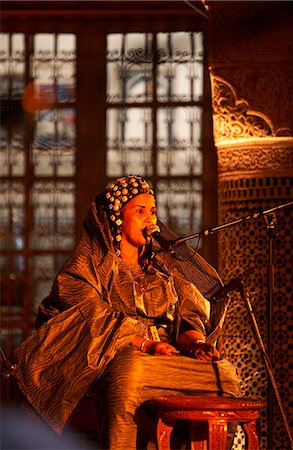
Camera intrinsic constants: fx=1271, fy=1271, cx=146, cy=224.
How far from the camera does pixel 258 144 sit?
655 centimetres

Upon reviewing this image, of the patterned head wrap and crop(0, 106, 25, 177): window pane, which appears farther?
crop(0, 106, 25, 177): window pane

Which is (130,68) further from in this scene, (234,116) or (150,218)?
(150,218)

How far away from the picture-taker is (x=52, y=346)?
16.3 ft

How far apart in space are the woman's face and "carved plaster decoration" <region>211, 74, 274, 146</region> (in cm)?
148

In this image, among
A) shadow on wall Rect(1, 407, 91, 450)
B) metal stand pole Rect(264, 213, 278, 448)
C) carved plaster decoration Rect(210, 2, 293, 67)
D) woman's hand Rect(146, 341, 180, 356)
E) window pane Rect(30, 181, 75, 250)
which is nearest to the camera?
woman's hand Rect(146, 341, 180, 356)

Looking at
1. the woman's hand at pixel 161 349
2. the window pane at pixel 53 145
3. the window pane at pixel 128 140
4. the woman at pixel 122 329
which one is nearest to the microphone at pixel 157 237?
the woman at pixel 122 329

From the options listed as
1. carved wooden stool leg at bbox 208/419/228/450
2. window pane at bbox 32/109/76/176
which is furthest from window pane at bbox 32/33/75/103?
carved wooden stool leg at bbox 208/419/228/450

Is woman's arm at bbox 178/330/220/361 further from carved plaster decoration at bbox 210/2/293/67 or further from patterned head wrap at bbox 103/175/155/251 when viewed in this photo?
carved plaster decoration at bbox 210/2/293/67

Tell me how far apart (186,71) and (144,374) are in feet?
13.0

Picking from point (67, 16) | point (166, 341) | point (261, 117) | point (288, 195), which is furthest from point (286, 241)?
point (67, 16)

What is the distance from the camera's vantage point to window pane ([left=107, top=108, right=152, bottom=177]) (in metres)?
8.40

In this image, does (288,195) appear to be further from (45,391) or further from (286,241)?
(45,391)

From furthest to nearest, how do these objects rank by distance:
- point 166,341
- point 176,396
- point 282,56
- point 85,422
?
point 85,422, point 282,56, point 166,341, point 176,396

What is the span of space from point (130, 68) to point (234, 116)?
198cm
